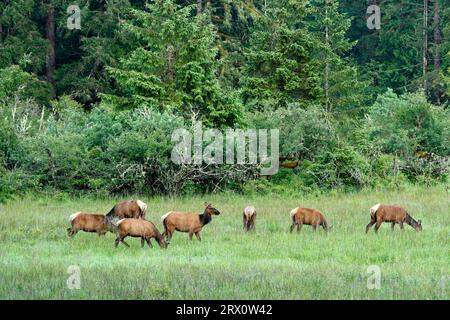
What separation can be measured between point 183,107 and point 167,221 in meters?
14.3

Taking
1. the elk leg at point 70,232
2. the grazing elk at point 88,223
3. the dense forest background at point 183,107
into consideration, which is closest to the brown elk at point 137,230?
the grazing elk at point 88,223

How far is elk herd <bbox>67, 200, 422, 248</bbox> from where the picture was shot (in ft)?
56.4

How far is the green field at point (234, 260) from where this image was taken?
1268 centimetres

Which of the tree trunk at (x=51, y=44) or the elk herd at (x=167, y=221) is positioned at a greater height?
the tree trunk at (x=51, y=44)

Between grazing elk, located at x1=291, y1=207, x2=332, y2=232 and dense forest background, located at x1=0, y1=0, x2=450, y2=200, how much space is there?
8159 mm

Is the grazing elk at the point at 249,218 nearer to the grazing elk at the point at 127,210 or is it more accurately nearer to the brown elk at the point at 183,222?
the brown elk at the point at 183,222

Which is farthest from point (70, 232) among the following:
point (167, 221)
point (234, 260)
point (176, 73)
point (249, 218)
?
point (176, 73)

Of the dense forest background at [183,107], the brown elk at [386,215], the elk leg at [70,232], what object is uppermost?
the dense forest background at [183,107]

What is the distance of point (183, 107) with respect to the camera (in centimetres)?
3212

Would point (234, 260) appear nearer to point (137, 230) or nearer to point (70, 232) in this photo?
point (137, 230)

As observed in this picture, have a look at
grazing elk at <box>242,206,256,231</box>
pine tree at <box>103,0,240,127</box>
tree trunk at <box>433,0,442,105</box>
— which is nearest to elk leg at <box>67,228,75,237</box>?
grazing elk at <box>242,206,256,231</box>

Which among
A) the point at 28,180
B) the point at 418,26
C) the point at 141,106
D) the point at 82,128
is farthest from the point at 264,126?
the point at 418,26

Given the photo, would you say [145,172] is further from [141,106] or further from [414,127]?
[414,127]

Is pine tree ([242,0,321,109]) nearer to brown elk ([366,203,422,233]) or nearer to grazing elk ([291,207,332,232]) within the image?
grazing elk ([291,207,332,232])
